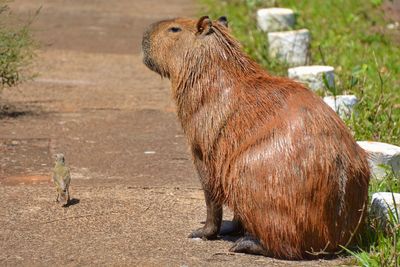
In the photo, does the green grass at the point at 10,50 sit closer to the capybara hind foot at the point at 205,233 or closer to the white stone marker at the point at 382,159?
the capybara hind foot at the point at 205,233

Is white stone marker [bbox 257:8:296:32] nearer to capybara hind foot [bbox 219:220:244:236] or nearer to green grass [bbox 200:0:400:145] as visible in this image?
green grass [bbox 200:0:400:145]

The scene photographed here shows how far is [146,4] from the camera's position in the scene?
1548cm

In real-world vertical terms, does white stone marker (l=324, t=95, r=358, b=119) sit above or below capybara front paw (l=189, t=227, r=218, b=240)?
above

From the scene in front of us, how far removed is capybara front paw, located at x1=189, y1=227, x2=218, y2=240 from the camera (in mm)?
6328

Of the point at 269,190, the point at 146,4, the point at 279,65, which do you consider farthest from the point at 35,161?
the point at 146,4

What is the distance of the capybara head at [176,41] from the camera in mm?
6398

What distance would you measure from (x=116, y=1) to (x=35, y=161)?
26.7ft

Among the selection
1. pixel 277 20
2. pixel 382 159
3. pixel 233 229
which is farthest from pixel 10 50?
pixel 277 20

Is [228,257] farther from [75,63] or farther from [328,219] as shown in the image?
[75,63]

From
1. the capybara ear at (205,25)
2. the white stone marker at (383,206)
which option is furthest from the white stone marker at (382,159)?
the capybara ear at (205,25)

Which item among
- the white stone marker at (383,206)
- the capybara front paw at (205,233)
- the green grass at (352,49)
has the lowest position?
the capybara front paw at (205,233)

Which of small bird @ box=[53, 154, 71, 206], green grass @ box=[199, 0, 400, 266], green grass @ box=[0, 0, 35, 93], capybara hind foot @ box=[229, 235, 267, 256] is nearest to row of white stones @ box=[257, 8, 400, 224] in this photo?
green grass @ box=[199, 0, 400, 266]

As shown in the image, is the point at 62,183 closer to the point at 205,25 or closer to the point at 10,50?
the point at 205,25

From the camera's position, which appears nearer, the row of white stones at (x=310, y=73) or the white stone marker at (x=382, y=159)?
the row of white stones at (x=310, y=73)
